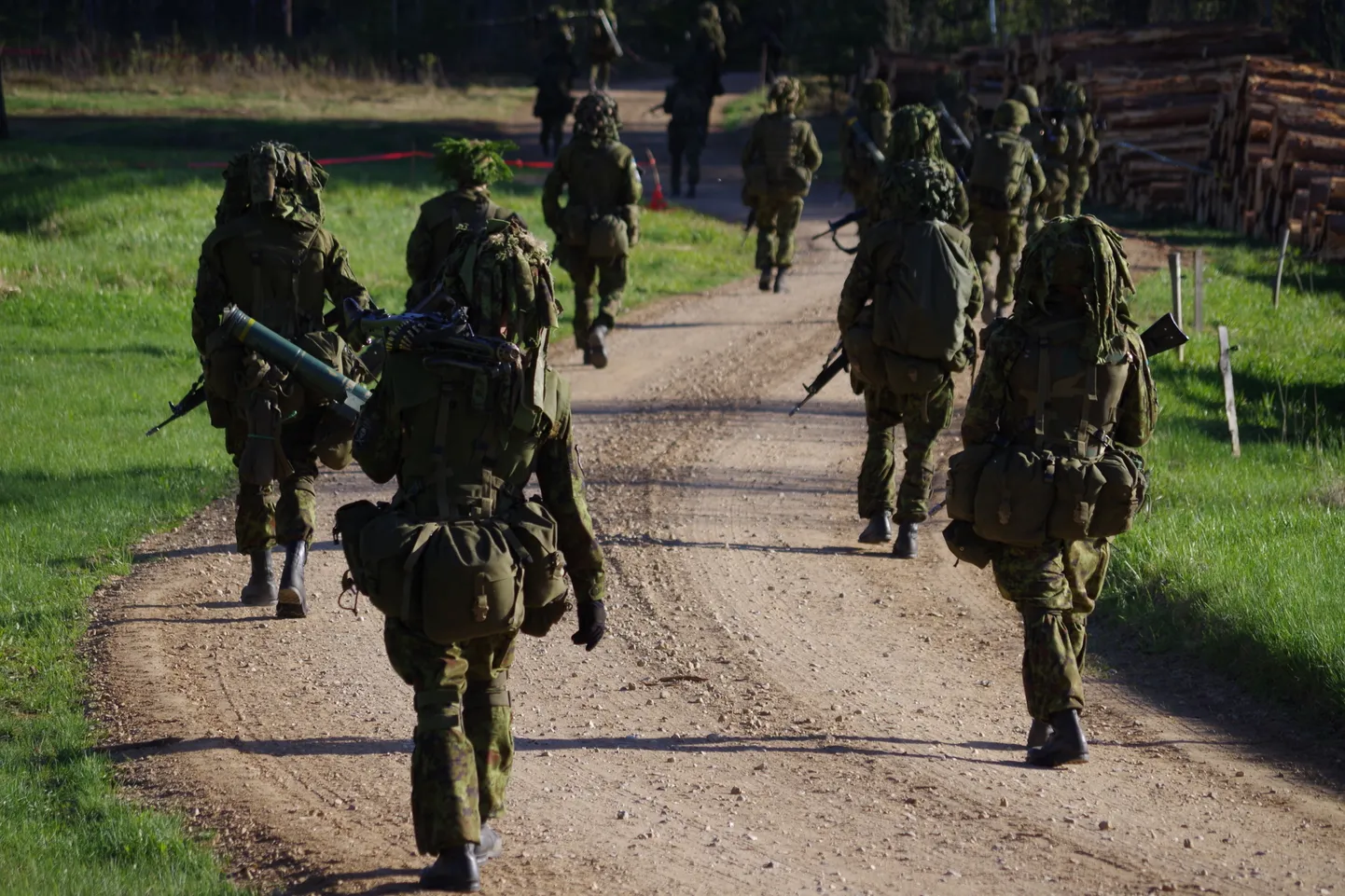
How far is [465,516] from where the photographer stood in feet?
17.2

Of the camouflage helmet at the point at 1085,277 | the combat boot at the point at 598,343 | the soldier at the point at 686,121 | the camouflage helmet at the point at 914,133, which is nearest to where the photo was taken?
the camouflage helmet at the point at 1085,277

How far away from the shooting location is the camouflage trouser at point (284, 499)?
8.42m

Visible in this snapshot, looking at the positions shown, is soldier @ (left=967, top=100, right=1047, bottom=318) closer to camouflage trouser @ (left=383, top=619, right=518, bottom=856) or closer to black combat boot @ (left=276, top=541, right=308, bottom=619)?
black combat boot @ (left=276, top=541, right=308, bottom=619)

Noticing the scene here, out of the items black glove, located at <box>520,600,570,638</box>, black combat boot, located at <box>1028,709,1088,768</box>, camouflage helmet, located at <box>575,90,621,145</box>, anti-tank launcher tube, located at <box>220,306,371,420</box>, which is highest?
camouflage helmet, located at <box>575,90,621,145</box>

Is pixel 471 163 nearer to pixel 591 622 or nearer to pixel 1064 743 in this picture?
pixel 591 622

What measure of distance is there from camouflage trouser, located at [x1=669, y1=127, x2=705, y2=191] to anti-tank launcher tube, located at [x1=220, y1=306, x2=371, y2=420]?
2051 centimetres

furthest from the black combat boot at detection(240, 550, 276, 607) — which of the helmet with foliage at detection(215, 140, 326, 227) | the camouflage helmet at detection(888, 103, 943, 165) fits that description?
the camouflage helmet at detection(888, 103, 943, 165)

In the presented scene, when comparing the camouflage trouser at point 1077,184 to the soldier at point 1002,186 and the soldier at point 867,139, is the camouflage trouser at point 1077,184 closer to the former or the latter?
the soldier at point 867,139

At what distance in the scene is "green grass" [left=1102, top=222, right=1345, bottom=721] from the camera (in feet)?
25.3

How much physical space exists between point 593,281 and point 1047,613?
27.0 feet

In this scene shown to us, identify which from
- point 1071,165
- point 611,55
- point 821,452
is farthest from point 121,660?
point 611,55

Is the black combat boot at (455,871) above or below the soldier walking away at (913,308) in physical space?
below

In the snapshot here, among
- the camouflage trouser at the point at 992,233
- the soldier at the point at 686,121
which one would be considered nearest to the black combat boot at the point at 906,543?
the camouflage trouser at the point at 992,233

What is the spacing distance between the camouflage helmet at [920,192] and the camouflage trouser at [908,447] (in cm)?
105
